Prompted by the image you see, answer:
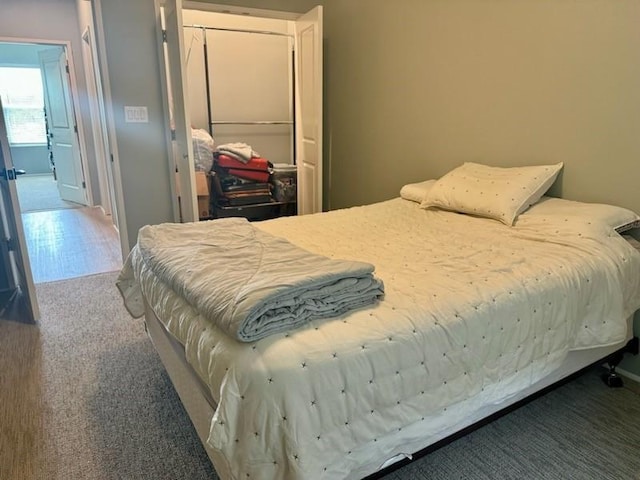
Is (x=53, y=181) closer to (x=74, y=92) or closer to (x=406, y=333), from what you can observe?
(x=74, y=92)

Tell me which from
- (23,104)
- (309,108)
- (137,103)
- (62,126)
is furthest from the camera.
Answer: (23,104)

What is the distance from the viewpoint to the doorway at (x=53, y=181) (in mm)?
3947

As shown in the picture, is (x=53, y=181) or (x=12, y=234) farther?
(x=53, y=181)

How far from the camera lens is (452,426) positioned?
1.44m

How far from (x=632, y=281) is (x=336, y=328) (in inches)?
56.0

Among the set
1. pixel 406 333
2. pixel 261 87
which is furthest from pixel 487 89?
pixel 261 87

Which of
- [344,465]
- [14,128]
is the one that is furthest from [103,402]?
[14,128]

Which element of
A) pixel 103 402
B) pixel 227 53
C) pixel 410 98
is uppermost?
pixel 227 53

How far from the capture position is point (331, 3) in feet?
12.8

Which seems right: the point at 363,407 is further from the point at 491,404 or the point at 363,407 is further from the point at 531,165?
the point at 531,165

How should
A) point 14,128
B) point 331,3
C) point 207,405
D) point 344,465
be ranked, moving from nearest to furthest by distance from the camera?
point 344,465 < point 207,405 < point 331,3 < point 14,128

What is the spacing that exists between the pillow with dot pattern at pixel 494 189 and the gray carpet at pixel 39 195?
→ 5.01m

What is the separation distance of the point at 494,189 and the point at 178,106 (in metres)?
2.32

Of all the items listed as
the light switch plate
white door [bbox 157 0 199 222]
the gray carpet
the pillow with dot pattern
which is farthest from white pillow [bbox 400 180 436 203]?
the gray carpet
